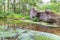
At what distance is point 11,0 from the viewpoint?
1653cm

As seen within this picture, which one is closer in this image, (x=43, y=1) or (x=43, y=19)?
(x=43, y=19)

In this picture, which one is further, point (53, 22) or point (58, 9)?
point (58, 9)

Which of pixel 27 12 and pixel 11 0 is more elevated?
pixel 11 0

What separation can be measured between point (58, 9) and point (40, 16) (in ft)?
11.3

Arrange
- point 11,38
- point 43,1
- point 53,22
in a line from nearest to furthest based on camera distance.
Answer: point 11,38, point 53,22, point 43,1

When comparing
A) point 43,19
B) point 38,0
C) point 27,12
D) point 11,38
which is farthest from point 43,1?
point 11,38

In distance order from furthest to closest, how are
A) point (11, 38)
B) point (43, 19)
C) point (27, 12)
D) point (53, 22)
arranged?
point (27, 12)
point (43, 19)
point (53, 22)
point (11, 38)

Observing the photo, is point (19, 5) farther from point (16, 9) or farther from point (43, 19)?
point (43, 19)

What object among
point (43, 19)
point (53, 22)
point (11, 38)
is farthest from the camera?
point (43, 19)

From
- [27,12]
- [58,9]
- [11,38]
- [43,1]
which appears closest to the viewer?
[11,38]

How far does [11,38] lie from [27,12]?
1180cm

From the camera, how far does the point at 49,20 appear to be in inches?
403

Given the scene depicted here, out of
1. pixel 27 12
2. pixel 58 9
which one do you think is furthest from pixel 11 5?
pixel 58 9

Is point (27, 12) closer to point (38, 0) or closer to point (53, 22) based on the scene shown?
point (38, 0)
